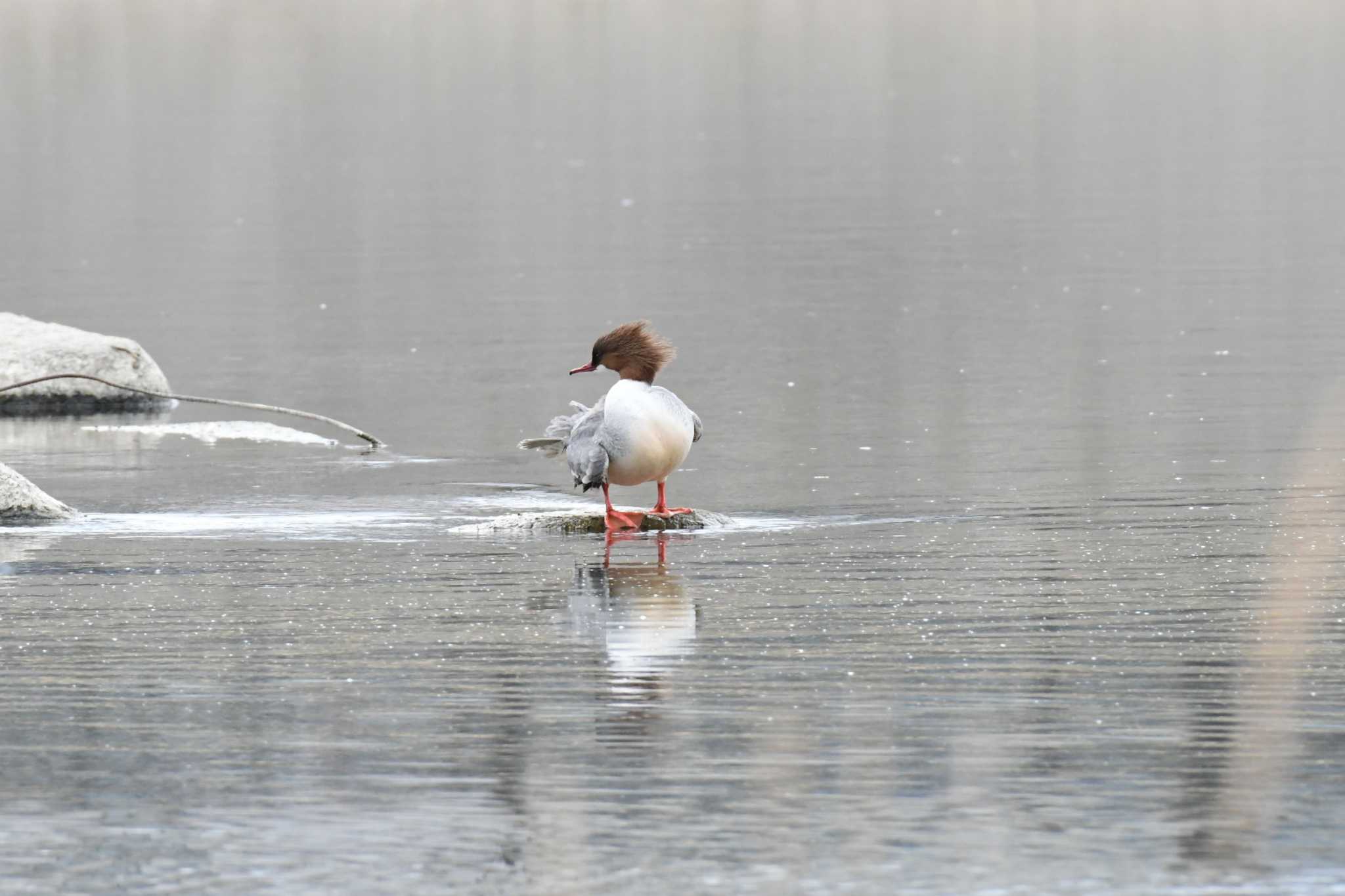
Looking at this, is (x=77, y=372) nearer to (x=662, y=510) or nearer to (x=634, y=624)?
(x=662, y=510)

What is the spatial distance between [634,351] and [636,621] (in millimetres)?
2299

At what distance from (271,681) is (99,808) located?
5.08 ft

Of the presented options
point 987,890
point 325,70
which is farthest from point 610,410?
point 325,70

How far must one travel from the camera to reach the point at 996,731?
744 centimetres

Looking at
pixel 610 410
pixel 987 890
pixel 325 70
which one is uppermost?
pixel 325 70

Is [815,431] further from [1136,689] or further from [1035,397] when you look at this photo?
[1136,689]

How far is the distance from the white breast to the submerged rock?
20 cm

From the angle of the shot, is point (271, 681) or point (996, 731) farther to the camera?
point (271, 681)

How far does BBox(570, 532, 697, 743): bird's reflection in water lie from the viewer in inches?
310

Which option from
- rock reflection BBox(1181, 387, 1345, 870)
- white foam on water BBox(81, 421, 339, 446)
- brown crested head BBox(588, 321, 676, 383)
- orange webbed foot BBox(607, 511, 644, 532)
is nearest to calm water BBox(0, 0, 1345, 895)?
rock reflection BBox(1181, 387, 1345, 870)

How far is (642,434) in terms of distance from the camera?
1113 centimetres

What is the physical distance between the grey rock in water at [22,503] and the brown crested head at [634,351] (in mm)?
2666

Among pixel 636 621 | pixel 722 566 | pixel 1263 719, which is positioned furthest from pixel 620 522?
pixel 1263 719

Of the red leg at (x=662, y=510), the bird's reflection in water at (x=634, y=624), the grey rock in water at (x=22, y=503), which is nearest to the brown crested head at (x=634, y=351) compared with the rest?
the red leg at (x=662, y=510)
